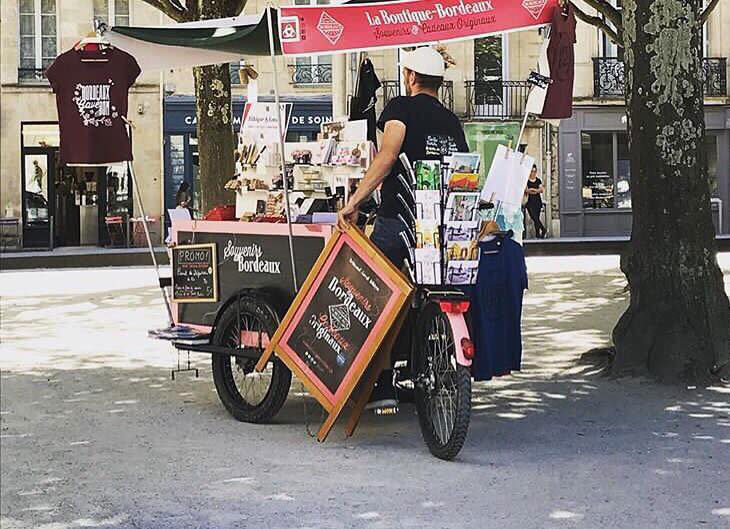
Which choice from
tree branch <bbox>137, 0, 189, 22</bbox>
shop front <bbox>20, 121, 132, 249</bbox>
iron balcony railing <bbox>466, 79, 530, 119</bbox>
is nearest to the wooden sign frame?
tree branch <bbox>137, 0, 189, 22</bbox>

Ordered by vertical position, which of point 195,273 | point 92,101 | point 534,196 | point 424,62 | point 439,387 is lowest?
point 439,387

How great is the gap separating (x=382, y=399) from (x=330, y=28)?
234cm

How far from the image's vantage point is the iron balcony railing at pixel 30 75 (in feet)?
108

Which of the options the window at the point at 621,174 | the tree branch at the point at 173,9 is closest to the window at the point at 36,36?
the window at the point at 621,174

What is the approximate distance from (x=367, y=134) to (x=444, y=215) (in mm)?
2053

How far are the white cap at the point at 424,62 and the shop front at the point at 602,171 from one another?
27739 mm

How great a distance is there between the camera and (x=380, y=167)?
7090 mm

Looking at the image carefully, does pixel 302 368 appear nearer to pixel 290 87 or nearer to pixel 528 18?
pixel 528 18

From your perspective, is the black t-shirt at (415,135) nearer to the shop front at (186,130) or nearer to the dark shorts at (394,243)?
the dark shorts at (394,243)

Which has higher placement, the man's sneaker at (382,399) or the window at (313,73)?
the window at (313,73)

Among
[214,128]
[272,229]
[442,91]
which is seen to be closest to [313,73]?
[442,91]

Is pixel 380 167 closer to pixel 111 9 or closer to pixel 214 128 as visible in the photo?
pixel 214 128

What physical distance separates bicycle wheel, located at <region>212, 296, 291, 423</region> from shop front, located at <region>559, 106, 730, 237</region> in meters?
27.2

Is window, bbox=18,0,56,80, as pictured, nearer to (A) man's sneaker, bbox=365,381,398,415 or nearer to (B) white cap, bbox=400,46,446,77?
(B) white cap, bbox=400,46,446,77
